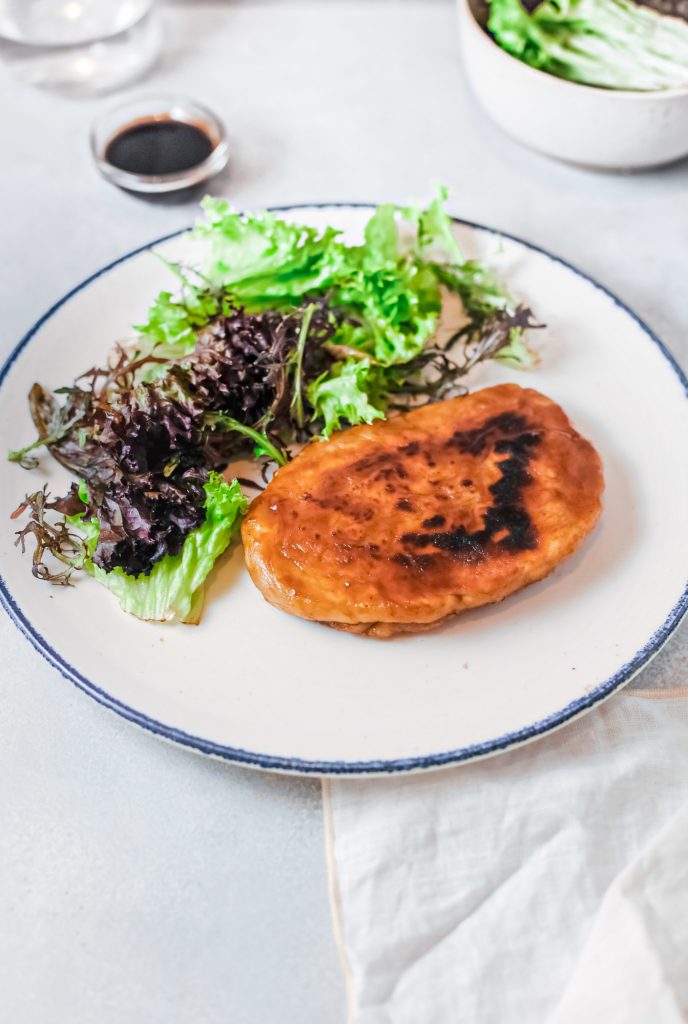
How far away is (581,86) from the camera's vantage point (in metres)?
4.51

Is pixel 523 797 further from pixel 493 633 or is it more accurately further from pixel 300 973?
pixel 300 973

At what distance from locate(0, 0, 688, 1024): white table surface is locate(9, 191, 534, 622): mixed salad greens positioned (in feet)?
1.68

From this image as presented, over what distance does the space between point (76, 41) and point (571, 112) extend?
2782mm

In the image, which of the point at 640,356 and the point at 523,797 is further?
the point at 640,356

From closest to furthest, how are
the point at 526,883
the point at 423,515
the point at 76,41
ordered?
the point at 526,883 → the point at 423,515 → the point at 76,41

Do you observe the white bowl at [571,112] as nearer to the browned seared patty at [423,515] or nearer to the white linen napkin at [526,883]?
the browned seared patty at [423,515]

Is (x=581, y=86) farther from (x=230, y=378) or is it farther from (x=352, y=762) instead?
(x=352, y=762)

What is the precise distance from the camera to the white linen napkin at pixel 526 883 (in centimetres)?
264

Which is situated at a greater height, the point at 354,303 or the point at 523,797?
the point at 354,303

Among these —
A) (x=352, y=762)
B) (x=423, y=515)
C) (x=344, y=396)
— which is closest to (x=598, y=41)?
(x=344, y=396)

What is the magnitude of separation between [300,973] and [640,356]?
2.60 meters

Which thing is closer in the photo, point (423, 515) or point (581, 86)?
point (423, 515)

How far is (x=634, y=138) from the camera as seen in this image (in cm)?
471

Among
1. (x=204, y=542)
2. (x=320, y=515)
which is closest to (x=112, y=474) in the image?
(x=204, y=542)
